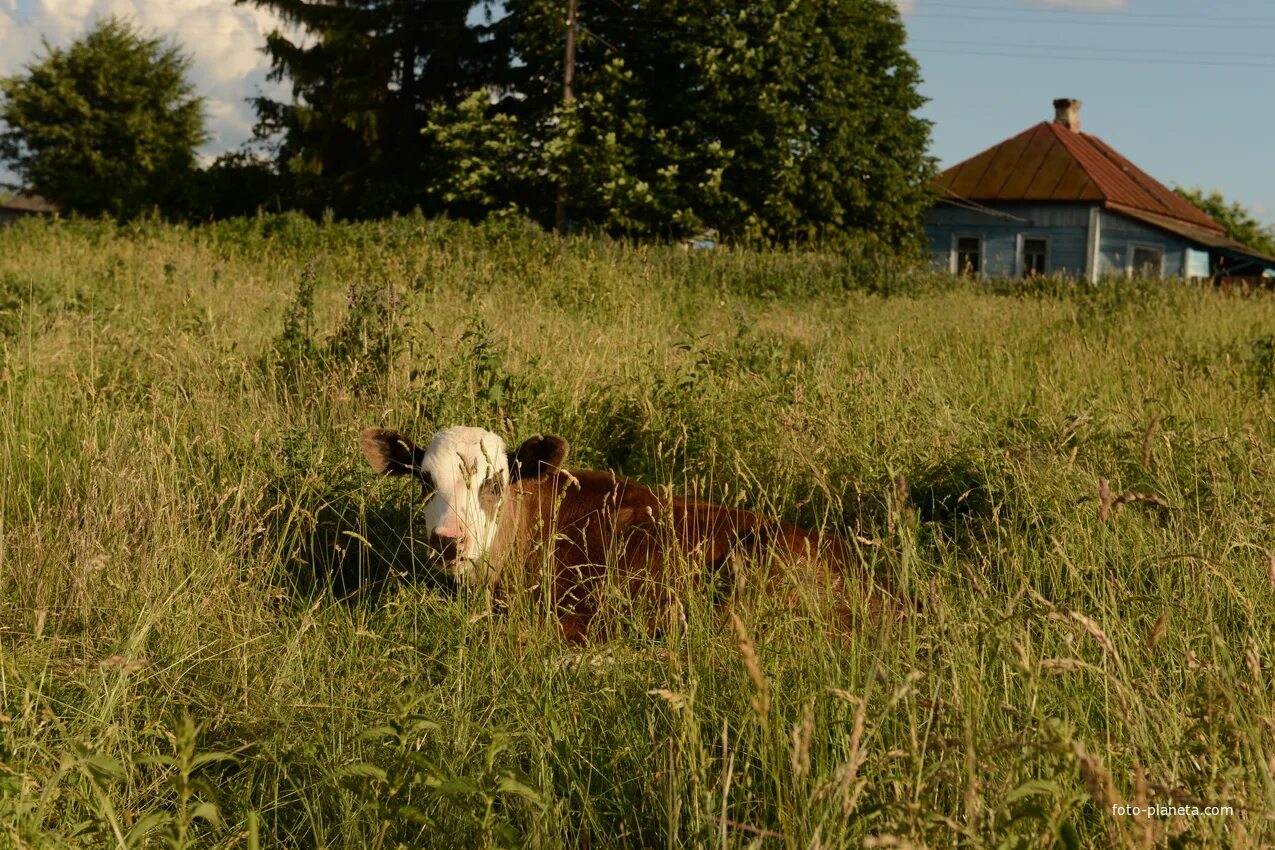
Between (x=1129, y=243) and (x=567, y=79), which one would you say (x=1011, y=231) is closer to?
(x=1129, y=243)

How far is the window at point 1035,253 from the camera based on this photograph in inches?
1399

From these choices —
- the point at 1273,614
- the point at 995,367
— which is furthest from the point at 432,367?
the point at 1273,614

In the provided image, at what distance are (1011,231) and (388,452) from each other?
34463 mm

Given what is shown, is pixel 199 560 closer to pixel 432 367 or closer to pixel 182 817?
pixel 182 817

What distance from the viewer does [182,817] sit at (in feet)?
6.34

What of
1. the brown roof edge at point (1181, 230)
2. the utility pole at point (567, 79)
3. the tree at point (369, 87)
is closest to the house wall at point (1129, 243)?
the brown roof edge at point (1181, 230)

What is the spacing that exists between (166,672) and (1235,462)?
4125 millimetres

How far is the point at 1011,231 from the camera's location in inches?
1412

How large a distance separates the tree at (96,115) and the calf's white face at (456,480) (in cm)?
4803

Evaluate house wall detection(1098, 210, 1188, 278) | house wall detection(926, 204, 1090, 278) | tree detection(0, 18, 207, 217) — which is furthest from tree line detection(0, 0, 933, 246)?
tree detection(0, 18, 207, 217)

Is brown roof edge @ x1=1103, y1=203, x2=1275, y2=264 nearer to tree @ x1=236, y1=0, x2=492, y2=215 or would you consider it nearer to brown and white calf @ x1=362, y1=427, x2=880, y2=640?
tree @ x1=236, y1=0, x2=492, y2=215

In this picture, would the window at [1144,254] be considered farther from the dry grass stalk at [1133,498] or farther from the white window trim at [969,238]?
the dry grass stalk at [1133,498]

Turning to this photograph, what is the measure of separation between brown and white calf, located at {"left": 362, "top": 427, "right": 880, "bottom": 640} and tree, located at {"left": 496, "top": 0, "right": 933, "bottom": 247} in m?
21.7

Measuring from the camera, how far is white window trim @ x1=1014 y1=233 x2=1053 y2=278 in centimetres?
3531
